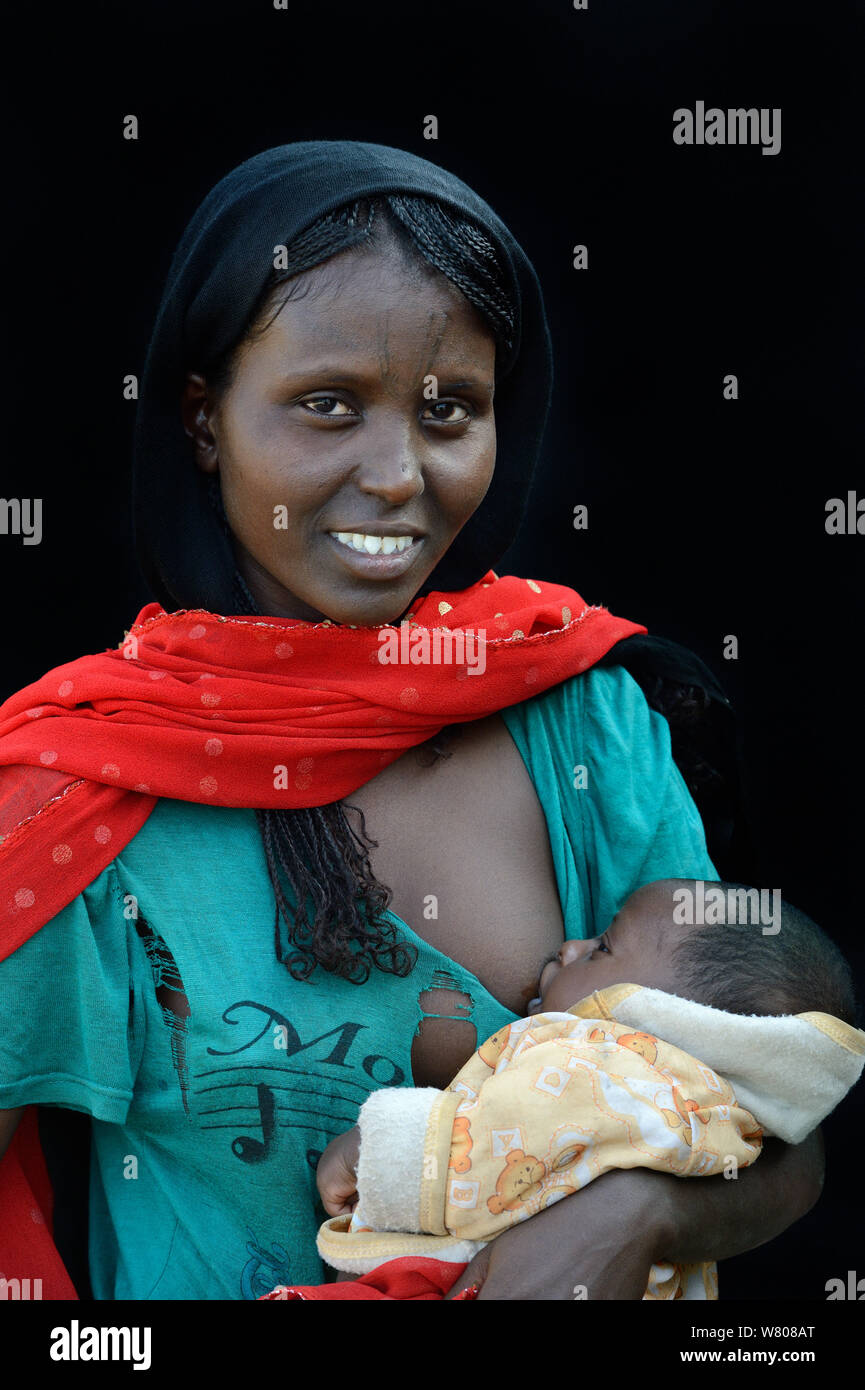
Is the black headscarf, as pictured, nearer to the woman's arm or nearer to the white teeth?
the white teeth

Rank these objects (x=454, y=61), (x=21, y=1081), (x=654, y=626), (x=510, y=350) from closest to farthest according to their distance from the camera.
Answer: (x=21, y=1081)
(x=510, y=350)
(x=454, y=61)
(x=654, y=626)

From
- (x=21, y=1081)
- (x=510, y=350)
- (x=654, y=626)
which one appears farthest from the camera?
(x=654, y=626)

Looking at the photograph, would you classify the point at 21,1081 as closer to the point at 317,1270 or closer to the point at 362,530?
the point at 317,1270

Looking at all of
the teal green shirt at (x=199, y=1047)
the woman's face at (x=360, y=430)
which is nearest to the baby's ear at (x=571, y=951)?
the teal green shirt at (x=199, y=1047)

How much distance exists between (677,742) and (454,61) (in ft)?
5.07

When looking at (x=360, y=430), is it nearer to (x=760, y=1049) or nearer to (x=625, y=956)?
(x=625, y=956)

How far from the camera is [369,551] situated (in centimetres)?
190

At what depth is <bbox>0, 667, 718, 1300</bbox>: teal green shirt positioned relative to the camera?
1.87 meters

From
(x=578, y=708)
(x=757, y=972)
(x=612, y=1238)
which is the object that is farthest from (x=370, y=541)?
(x=612, y=1238)

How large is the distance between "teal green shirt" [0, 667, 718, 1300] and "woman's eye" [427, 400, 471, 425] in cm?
54

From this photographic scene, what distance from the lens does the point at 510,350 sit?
6.75 feet

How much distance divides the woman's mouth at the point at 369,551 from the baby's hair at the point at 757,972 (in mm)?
560

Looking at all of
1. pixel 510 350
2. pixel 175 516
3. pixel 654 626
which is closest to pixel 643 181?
pixel 654 626

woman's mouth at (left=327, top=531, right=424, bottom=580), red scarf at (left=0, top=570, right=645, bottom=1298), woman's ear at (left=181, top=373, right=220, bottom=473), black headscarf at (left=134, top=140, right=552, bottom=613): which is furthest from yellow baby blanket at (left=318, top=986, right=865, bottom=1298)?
woman's ear at (left=181, top=373, right=220, bottom=473)
